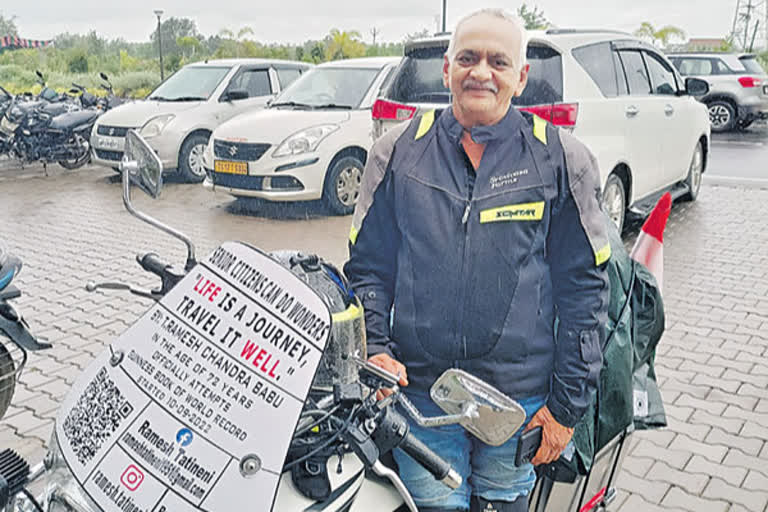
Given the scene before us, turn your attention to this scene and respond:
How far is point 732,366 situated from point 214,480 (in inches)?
159

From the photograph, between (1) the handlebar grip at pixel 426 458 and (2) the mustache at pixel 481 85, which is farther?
(2) the mustache at pixel 481 85

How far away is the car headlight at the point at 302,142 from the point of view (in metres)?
8.23

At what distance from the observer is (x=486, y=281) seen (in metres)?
1.86

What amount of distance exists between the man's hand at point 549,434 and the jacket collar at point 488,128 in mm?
712

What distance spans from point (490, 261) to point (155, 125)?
9293 mm

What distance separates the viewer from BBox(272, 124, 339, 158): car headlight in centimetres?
823

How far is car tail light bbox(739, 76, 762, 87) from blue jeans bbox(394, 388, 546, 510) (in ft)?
54.6

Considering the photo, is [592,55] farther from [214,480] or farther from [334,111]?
[214,480]

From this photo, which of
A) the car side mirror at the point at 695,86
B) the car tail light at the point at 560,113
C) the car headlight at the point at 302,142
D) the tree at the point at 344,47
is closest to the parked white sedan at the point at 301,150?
the car headlight at the point at 302,142

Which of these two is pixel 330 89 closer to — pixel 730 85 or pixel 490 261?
pixel 490 261

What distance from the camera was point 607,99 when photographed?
6070mm

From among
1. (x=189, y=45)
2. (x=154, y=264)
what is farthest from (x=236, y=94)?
(x=189, y=45)

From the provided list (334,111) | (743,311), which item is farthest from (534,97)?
(334,111)

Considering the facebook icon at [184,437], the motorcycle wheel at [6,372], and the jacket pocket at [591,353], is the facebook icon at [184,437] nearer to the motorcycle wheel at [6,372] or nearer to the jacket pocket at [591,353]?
the jacket pocket at [591,353]
